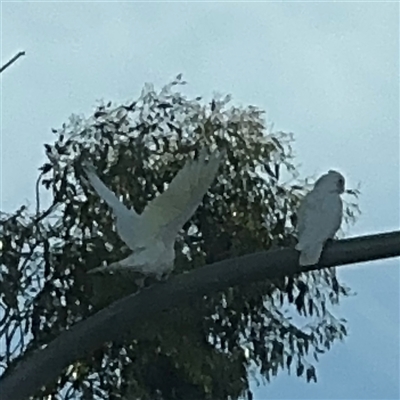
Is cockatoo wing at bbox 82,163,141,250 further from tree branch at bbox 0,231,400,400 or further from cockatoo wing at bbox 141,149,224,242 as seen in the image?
tree branch at bbox 0,231,400,400

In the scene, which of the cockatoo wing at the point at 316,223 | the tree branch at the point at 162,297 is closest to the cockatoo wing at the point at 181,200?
the cockatoo wing at the point at 316,223

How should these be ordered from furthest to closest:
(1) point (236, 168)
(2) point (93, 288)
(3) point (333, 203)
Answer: (1) point (236, 168)
(2) point (93, 288)
(3) point (333, 203)

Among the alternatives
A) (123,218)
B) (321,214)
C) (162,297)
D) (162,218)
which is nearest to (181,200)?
(162,218)

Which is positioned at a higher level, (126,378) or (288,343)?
(288,343)

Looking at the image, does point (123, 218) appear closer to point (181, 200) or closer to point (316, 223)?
point (181, 200)

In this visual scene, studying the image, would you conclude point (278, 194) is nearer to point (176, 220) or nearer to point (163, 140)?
point (163, 140)

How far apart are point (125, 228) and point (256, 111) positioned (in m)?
4.11

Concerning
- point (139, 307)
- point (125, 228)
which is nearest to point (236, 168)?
point (125, 228)

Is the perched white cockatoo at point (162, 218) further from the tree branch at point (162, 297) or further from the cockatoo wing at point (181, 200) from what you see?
the tree branch at point (162, 297)

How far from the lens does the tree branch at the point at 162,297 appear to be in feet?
17.1

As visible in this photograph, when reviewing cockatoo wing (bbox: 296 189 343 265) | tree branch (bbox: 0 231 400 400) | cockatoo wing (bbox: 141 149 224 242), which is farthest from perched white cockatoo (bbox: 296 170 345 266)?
cockatoo wing (bbox: 141 149 224 242)

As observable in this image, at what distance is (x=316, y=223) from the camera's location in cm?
581

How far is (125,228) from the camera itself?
245 inches

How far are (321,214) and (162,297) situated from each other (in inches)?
37.8
